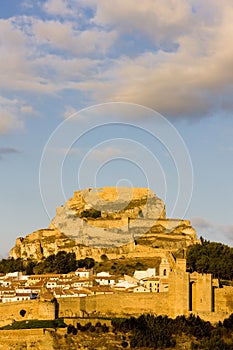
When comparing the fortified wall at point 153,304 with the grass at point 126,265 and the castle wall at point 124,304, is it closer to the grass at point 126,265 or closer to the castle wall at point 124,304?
the castle wall at point 124,304

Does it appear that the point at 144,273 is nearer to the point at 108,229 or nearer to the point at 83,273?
the point at 83,273

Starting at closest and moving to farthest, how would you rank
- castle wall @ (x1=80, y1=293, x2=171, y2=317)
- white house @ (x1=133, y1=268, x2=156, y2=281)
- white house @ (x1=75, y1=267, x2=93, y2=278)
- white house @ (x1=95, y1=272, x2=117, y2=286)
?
castle wall @ (x1=80, y1=293, x2=171, y2=317), white house @ (x1=95, y1=272, x2=117, y2=286), white house @ (x1=133, y1=268, x2=156, y2=281), white house @ (x1=75, y1=267, x2=93, y2=278)

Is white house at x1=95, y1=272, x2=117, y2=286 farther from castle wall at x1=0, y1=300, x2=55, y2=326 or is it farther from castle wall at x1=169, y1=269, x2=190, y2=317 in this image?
castle wall at x1=169, y1=269, x2=190, y2=317

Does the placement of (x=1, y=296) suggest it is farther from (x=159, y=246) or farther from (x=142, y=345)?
(x=159, y=246)

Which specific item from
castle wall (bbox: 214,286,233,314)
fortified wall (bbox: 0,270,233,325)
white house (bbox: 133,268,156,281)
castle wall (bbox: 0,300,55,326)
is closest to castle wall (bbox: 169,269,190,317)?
fortified wall (bbox: 0,270,233,325)

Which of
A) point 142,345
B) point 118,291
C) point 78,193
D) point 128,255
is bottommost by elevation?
point 142,345

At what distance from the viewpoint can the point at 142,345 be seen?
178 ft

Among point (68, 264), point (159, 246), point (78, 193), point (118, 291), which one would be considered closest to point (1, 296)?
point (118, 291)

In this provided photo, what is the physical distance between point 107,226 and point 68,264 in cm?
964

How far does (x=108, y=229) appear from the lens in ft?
292

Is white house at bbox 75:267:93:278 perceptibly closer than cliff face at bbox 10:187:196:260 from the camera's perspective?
Yes

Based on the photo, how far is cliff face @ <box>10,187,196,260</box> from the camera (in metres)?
85.5

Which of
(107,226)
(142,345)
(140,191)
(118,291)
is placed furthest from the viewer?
(140,191)

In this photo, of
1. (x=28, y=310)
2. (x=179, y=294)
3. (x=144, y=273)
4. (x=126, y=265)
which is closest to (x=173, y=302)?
(x=179, y=294)
